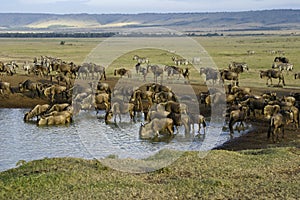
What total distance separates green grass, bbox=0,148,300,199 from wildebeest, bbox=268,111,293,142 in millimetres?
4077

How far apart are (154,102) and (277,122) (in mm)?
7696

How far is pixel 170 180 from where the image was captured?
34.3 ft

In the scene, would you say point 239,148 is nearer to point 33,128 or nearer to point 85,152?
point 85,152

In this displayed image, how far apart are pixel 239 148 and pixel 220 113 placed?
5.91 meters

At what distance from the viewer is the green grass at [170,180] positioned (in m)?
9.38

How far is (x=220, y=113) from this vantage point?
21.6 metres

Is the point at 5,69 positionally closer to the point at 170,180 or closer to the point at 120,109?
the point at 120,109

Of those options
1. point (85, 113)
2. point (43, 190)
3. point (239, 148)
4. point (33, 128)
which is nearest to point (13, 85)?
point (85, 113)

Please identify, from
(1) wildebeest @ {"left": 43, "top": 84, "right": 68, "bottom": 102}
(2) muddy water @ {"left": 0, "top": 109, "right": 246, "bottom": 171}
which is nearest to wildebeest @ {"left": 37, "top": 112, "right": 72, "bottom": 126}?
(2) muddy water @ {"left": 0, "top": 109, "right": 246, "bottom": 171}

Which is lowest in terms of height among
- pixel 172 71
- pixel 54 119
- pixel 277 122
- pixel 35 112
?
pixel 54 119

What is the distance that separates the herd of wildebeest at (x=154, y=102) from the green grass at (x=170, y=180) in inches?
201

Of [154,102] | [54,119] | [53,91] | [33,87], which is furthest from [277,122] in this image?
[33,87]

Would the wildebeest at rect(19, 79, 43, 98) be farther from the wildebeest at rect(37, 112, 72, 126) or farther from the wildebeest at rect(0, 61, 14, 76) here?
the wildebeest at rect(0, 61, 14, 76)

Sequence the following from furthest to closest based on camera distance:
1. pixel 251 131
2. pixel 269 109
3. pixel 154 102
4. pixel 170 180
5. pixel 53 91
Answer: pixel 53 91
pixel 154 102
pixel 269 109
pixel 251 131
pixel 170 180
